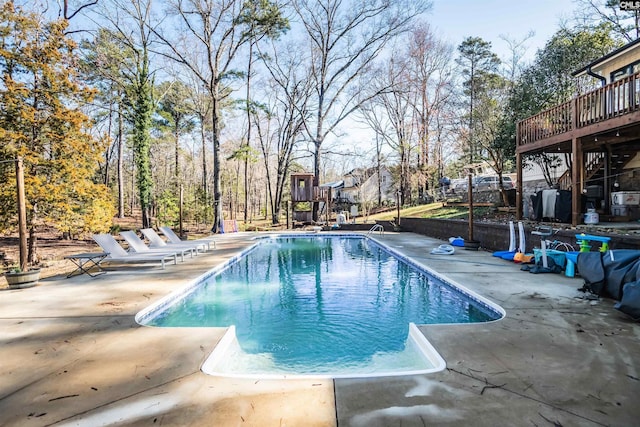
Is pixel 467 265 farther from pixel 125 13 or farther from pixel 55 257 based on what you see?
pixel 125 13

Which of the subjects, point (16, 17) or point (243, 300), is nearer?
point (243, 300)

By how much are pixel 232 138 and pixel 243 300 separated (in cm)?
2824

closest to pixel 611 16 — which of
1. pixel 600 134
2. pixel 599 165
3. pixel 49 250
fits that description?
pixel 599 165

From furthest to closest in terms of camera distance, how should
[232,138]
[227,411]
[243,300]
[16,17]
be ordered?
[232,138], [16,17], [243,300], [227,411]

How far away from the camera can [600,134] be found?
30.7 feet

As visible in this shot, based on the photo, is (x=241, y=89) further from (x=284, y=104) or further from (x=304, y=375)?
(x=304, y=375)

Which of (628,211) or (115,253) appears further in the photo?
(628,211)

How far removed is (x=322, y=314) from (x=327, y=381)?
9.88 feet

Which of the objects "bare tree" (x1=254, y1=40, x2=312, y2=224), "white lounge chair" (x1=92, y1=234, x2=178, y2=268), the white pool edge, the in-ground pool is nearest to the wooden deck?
the in-ground pool

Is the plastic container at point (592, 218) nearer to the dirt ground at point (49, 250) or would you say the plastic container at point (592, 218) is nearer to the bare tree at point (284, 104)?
the dirt ground at point (49, 250)

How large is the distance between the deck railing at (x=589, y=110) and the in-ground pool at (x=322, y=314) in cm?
564


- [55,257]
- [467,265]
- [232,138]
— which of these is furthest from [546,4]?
[232,138]

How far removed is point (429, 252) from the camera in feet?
33.4

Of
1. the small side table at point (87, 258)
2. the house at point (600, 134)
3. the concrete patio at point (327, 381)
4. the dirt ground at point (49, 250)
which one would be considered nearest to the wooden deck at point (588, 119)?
the house at point (600, 134)
